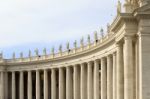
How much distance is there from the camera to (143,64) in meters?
85.5

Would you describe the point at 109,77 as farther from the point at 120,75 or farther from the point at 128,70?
the point at 128,70

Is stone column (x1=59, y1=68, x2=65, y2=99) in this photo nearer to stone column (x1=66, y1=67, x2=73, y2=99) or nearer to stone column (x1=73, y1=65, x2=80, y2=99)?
stone column (x1=66, y1=67, x2=73, y2=99)

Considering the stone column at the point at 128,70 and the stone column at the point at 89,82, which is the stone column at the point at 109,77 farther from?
the stone column at the point at 128,70

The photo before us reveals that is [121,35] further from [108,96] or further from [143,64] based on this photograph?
[108,96]

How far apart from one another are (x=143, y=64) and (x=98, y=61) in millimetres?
55123

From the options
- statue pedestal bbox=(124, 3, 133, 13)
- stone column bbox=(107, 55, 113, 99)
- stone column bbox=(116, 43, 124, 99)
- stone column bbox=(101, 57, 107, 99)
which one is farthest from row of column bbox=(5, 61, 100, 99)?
statue pedestal bbox=(124, 3, 133, 13)

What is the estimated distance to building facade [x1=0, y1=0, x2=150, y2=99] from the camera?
284 feet

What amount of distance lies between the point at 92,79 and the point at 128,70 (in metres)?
59.4

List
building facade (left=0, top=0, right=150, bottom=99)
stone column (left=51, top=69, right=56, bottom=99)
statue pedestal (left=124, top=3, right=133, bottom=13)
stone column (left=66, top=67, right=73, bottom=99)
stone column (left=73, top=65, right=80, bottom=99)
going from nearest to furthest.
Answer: building facade (left=0, top=0, right=150, bottom=99)
statue pedestal (left=124, top=3, right=133, bottom=13)
stone column (left=73, top=65, right=80, bottom=99)
stone column (left=66, top=67, right=73, bottom=99)
stone column (left=51, top=69, right=56, bottom=99)

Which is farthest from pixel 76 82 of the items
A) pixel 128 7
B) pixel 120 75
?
pixel 128 7

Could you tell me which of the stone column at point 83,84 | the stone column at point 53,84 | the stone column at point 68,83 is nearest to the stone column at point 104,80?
the stone column at point 83,84

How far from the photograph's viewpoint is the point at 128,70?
8856 centimetres

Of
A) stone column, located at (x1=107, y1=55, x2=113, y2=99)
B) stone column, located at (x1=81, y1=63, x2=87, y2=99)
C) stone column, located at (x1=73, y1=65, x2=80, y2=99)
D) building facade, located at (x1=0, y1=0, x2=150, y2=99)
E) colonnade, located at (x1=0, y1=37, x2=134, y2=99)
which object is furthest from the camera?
stone column, located at (x1=73, y1=65, x2=80, y2=99)

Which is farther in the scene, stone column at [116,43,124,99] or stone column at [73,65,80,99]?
stone column at [73,65,80,99]
